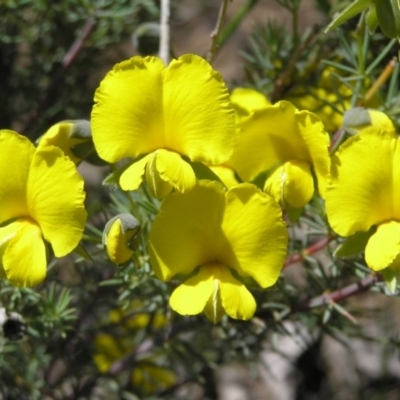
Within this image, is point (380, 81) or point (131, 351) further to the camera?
point (131, 351)

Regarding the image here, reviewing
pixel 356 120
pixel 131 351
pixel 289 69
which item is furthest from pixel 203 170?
pixel 131 351

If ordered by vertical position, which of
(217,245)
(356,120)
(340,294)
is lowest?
(340,294)

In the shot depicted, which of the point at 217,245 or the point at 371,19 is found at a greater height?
the point at 371,19

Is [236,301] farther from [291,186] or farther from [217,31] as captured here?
[217,31]

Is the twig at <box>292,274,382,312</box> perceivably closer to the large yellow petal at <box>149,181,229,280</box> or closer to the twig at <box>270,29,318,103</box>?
→ the large yellow petal at <box>149,181,229,280</box>

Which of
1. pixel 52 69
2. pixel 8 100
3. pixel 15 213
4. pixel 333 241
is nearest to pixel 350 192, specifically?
pixel 333 241

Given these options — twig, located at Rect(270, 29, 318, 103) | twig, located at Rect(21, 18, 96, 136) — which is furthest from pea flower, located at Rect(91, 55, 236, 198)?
twig, located at Rect(21, 18, 96, 136)
